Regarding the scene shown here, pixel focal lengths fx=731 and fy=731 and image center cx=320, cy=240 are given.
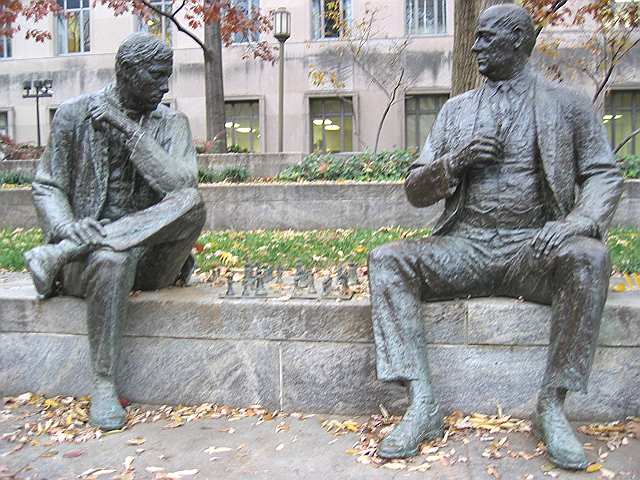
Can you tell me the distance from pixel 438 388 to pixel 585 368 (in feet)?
2.82

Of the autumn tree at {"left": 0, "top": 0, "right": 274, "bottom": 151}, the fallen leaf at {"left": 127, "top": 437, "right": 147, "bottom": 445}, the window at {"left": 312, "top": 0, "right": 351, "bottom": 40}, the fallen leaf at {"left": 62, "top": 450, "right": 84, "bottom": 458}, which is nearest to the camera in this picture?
the fallen leaf at {"left": 62, "top": 450, "right": 84, "bottom": 458}

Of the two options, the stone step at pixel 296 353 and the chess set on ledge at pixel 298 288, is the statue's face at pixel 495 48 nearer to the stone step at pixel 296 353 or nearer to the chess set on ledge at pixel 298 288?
the stone step at pixel 296 353

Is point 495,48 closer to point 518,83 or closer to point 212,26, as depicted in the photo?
point 518,83

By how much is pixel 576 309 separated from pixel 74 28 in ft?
79.9

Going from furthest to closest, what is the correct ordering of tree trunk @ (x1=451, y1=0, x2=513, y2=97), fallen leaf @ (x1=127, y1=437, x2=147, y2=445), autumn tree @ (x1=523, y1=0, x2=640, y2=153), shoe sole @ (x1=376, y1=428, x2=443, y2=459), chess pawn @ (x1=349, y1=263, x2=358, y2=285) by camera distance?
autumn tree @ (x1=523, y1=0, x2=640, y2=153) < tree trunk @ (x1=451, y1=0, x2=513, y2=97) < chess pawn @ (x1=349, y1=263, x2=358, y2=285) < fallen leaf @ (x1=127, y1=437, x2=147, y2=445) < shoe sole @ (x1=376, y1=428, x2=443, y2=459)

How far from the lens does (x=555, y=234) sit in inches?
139

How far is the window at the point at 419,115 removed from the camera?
22.3 meters

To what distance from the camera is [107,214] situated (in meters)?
4.32

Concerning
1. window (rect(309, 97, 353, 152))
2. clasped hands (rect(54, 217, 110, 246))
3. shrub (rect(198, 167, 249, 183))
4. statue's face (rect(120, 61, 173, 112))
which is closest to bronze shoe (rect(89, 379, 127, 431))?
clasped hands (rect(54, 217, 110, 246))

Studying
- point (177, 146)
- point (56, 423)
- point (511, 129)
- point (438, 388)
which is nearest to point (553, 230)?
point (511, 129)

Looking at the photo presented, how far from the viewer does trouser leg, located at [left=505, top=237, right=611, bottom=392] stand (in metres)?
3.31

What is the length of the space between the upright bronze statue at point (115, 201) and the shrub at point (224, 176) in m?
6.82

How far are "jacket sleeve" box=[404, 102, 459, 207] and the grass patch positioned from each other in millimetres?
2308

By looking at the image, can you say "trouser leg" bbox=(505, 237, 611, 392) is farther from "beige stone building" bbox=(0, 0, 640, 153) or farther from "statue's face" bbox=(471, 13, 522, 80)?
"beige stone building" bbox=(0, 0, 640, 153)
